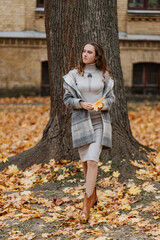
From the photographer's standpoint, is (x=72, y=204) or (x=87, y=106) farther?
(x=72, y=204)

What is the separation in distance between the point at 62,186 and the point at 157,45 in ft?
38.3

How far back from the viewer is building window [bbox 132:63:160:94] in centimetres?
1583

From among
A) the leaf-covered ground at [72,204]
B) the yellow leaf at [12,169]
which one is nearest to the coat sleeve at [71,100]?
the leaf-covered ground at [72,204]

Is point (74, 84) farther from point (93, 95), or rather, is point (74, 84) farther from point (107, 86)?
point (107, 86)

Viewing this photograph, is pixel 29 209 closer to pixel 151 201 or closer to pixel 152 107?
pixel 151 201

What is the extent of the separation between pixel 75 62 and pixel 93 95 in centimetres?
131

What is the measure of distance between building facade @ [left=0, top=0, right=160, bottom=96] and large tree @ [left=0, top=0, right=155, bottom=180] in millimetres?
9753

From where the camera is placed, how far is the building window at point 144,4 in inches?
610

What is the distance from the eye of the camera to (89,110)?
4.09 meters

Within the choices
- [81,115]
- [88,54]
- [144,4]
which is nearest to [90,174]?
[81,115]

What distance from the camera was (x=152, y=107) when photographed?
44.0 ft

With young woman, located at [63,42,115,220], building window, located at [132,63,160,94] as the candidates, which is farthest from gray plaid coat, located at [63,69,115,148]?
building window, located at [132,63,160,94]

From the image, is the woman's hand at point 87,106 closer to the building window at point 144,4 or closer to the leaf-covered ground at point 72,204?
the leaf-covered ground at point 72,204

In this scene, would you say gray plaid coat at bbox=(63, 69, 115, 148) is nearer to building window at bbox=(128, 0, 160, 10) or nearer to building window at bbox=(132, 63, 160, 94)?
building window at bbox=(132, 63, 160, 94)
